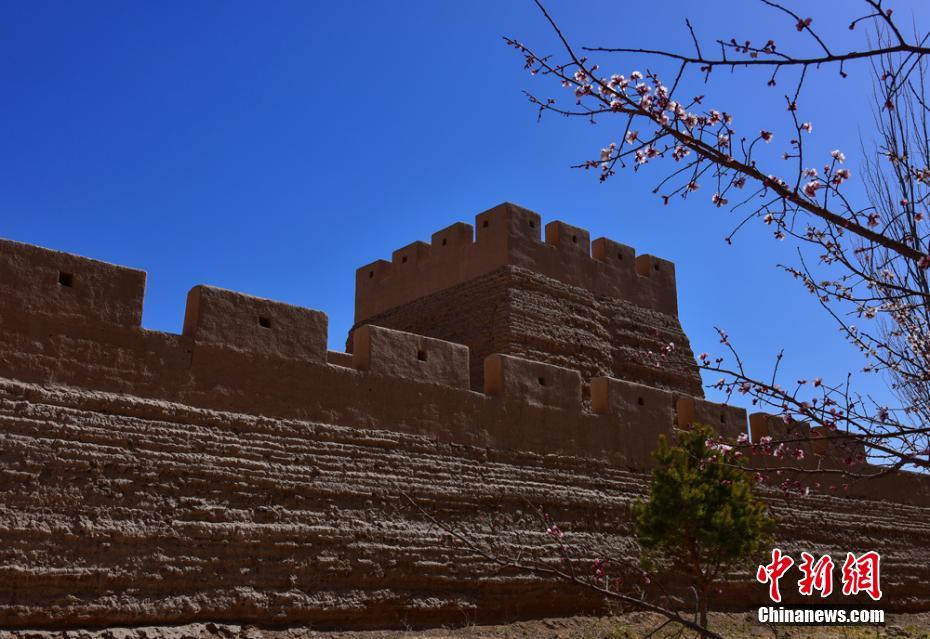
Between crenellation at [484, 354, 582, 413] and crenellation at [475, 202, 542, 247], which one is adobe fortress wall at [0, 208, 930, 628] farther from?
crenellation at [475, 202, 542, 247]

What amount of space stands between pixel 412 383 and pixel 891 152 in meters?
5.04

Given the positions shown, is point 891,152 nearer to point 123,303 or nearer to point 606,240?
point 123,303

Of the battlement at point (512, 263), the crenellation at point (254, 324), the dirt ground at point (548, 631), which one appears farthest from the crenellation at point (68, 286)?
the battlement at point (512, 263)

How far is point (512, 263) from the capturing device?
12000 mm

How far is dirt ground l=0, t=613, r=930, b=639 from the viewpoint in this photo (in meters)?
6.19

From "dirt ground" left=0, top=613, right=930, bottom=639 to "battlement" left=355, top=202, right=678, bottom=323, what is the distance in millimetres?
5078

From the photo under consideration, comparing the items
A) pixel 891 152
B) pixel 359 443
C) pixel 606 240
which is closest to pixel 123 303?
pixel 359 443

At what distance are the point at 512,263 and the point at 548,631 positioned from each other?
5298mm

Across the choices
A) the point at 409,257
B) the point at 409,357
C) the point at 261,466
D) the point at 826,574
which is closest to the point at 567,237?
the point at 409,257

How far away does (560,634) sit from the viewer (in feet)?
27.3

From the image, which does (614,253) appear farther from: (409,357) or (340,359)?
(340,359)

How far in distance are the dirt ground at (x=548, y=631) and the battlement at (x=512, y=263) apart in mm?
5078

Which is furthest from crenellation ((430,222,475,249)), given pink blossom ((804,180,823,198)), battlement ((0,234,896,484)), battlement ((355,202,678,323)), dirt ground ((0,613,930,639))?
pink blossom ((804,180,823,198))

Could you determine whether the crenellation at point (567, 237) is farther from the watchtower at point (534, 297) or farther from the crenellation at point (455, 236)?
the crenellation at point (455, 236)
